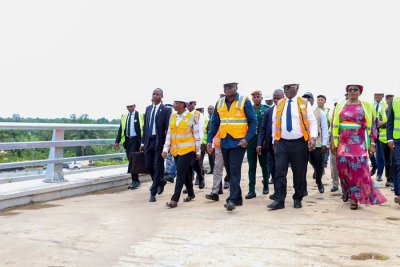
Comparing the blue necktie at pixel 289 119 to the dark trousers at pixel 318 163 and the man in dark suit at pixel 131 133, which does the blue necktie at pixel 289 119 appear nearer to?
the dark trousers at pixel 318 163

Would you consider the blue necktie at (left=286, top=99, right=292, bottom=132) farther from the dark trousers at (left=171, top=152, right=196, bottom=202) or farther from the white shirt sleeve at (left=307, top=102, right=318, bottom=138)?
the dark trousers at (left=171, top=152, right=196, bottom=202)

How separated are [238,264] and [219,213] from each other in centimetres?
254

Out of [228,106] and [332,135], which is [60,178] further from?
[332,135]

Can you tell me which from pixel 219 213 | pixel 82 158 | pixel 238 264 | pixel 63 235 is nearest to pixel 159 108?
pixel 82 158

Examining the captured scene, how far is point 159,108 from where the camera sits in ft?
28.0

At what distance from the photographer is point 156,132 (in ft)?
27.6

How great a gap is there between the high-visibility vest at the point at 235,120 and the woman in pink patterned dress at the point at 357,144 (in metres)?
1.45

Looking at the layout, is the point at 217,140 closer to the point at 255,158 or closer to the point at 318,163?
the point at 255,158

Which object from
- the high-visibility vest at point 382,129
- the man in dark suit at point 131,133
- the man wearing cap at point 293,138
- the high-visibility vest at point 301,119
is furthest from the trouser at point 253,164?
the high-visibility vest at point 382,129

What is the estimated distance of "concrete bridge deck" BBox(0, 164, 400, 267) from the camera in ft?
14.0

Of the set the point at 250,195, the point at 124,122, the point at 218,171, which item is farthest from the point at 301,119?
the point at 124,122

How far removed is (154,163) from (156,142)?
373 millimetres

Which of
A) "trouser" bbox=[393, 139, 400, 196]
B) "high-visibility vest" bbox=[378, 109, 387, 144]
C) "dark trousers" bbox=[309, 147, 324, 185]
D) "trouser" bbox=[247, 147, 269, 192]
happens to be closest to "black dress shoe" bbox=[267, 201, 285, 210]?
"trouser" bbox=[247, 147, 269, 192]

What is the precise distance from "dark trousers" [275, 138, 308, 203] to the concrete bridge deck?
0.28m
